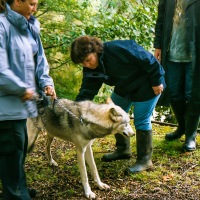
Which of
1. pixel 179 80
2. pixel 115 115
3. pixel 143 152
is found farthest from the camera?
pixel 179 80

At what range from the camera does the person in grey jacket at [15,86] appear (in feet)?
8.71

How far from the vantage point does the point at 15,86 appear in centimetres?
260

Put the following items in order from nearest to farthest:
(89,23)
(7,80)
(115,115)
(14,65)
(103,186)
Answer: (7,80)
(14,65)
(115,115)
(103,186)
(89,23)

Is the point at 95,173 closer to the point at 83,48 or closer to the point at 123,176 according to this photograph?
the point at 123,176

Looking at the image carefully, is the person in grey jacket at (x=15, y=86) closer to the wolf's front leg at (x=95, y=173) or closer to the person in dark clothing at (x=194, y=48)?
the wolf's front leg at (x=95, y=173)

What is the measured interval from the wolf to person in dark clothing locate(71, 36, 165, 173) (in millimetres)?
327

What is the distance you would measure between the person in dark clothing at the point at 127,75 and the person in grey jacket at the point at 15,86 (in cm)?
78

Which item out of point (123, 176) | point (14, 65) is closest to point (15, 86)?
point (14, 65)

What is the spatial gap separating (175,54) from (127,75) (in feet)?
3.56

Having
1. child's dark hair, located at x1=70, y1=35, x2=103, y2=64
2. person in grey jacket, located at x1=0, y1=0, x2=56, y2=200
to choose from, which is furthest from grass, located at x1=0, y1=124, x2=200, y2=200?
child's dark hair, located at x1=70, y1=35, x2=103, y2=64

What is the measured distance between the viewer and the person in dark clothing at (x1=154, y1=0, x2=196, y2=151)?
458cm

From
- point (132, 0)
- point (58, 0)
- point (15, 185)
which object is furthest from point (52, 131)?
point (132, 0)

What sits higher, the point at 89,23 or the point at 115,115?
the point at 89,23

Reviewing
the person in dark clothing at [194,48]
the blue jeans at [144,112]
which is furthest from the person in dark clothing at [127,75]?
the person in dark clothing at [194,48]
